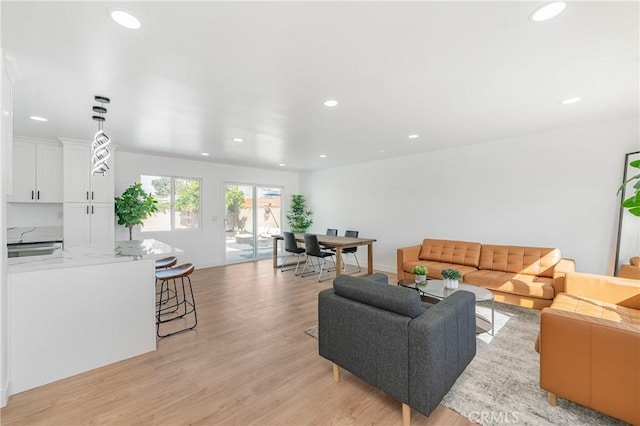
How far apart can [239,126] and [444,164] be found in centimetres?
371

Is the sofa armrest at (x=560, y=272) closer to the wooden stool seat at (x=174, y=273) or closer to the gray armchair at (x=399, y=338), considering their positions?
the gray armchair at (x=399, y=338)

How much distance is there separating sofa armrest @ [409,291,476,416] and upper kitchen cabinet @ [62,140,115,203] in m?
5.25

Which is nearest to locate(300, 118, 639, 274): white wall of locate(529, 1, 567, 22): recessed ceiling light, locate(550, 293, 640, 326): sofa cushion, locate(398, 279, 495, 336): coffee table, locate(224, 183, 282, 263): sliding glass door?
locate(550, 293, 640, 326): sofa cushion

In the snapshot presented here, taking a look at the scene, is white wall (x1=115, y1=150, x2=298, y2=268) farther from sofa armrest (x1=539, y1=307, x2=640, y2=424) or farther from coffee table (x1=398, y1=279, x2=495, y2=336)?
sofa armrest (x1=539, y1=307, x2=640, y2=424)

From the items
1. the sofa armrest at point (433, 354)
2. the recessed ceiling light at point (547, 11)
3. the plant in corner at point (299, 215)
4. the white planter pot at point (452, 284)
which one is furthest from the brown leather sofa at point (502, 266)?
the plant in corner at point (299, 215)

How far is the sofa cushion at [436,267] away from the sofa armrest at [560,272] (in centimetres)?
97

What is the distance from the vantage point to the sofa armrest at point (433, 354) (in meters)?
1.50

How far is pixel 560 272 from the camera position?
3174 mm

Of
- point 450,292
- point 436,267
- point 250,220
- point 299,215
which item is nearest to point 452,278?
point 450,292

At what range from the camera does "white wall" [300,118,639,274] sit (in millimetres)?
3545

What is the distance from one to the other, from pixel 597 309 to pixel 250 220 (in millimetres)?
6434

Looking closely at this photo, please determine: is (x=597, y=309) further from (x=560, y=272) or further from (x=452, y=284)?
(x=452, y=284)

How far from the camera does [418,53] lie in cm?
192

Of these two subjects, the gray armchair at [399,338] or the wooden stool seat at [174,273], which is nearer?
the gray armchair at [399,338]
